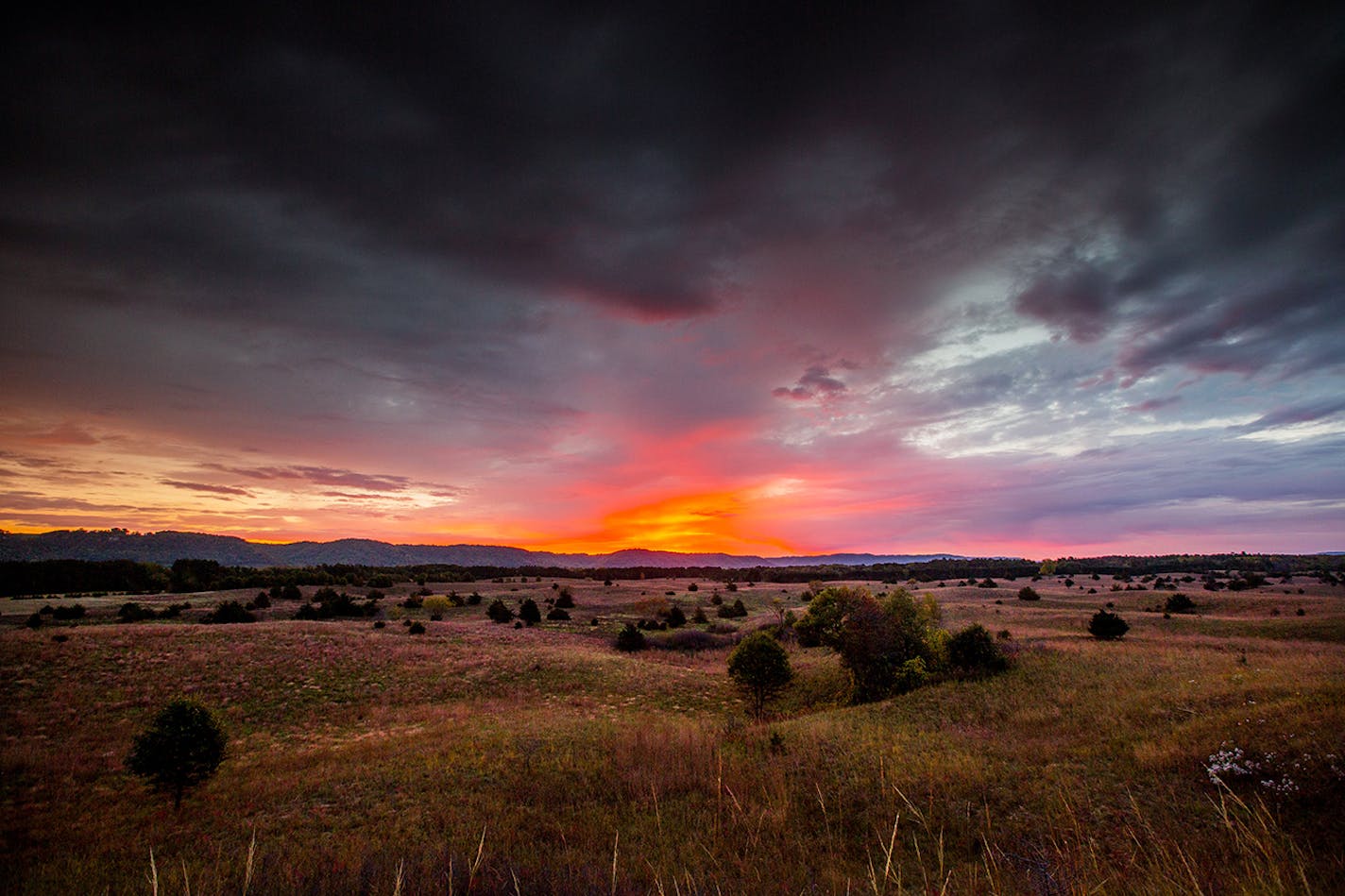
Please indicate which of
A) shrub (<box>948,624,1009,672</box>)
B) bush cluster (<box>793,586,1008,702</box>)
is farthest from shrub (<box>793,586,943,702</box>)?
shrub (<box>948,624,1009,672</box>)

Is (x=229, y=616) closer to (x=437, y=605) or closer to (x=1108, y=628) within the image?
(x=437, y=605)

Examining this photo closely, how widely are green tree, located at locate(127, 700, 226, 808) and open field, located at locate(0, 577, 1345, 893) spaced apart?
0.75m

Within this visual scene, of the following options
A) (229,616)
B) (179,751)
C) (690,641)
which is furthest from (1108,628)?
(229,616)

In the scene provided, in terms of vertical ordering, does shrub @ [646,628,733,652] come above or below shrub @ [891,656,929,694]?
below

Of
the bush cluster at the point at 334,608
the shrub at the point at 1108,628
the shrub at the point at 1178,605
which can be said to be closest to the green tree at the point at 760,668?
the shrub at the point at 1108,628

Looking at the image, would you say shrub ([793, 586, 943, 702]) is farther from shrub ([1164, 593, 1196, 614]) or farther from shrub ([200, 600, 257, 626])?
shrub ([200, 600, 257, 626])

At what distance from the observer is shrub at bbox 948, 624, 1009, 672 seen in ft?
78.9

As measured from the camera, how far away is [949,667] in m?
25.2

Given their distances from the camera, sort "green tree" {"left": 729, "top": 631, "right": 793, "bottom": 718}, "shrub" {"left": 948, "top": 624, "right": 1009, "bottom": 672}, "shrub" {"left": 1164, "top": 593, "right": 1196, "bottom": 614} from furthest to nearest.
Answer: "shrub" {"left": 1164, "top": 593, "right": 1196, "bottom": 614}
"green tree" {"left": 729, "top": 631, "right": 793, "bottom": 718}
"shrub" {"left": 948, "top": 624, "right": 1009, "bottom": 672}

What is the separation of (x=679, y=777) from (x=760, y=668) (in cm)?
1415

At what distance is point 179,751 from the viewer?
13.8 meters

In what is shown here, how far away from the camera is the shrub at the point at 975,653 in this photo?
78.9ft

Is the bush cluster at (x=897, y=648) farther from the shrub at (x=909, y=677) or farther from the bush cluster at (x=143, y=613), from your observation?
the bush cluster at (x=143, y=613)

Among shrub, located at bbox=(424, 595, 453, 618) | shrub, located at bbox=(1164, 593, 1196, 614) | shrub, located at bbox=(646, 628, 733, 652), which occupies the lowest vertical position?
shrub, located at bbox=(646, 628, 733, 652)
